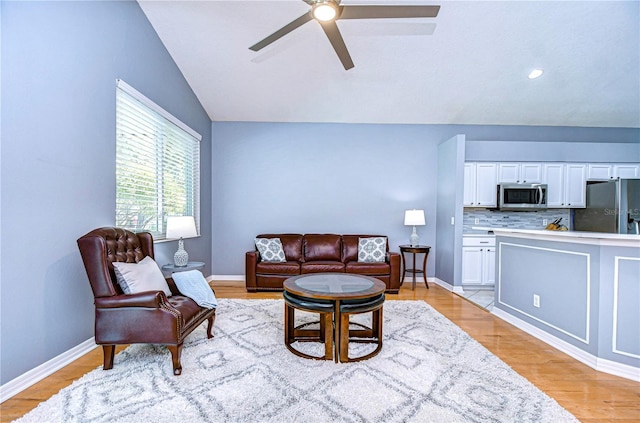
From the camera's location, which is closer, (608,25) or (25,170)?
(25,170)

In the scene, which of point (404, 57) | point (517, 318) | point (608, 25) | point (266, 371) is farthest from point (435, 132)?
point (266, 371)

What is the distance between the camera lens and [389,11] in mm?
2334

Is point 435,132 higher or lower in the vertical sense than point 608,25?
lower

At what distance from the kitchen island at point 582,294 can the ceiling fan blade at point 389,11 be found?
2209 millimetres

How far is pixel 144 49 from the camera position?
339 cm

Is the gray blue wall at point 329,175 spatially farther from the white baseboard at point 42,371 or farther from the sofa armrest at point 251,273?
the white baseboard at point 42,371

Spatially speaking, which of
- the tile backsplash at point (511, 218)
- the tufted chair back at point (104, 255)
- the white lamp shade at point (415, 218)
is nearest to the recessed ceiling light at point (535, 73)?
the tile backsplash at point (511, 218)

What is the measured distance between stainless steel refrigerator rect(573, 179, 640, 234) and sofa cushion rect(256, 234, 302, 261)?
4.82 meters

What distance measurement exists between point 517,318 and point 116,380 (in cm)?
375

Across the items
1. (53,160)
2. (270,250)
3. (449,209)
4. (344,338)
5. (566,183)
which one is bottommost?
(344,338)

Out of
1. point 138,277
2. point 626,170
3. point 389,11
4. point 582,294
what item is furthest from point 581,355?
point 626,170

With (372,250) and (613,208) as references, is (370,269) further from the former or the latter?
(613,208)

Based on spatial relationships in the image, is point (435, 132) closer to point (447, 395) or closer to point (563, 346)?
point (563, 346)

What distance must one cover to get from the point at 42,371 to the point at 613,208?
22.9ft
